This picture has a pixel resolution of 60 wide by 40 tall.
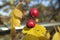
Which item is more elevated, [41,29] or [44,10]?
[41,29]

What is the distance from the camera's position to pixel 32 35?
0.86 meters

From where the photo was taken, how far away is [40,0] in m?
3.22

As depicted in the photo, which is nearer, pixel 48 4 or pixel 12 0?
pixel 12 0

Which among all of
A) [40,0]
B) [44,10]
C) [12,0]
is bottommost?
[44,10]

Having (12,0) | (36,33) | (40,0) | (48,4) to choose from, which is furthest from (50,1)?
(36,33)

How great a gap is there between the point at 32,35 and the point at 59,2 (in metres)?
2.98

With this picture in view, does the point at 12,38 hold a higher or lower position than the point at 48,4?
higher

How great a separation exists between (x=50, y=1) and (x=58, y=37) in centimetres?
288

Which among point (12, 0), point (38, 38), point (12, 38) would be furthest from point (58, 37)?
point (12, 0)

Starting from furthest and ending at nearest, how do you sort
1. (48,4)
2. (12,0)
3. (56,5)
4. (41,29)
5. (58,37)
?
(56,5) → (48,4) → (12,0) → (41,29) → (58,37)

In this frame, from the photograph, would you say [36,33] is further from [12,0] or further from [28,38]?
[12,0]

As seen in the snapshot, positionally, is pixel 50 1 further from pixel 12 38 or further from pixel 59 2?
pixel 12 38

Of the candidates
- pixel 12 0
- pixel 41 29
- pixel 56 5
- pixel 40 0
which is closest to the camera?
pixel 41 29

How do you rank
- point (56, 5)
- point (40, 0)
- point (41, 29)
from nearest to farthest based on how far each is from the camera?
1. point (41, 29)
2. point (40, 0)
3. point (56, 5)
